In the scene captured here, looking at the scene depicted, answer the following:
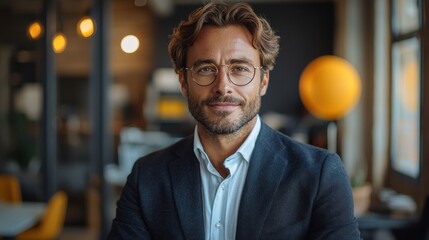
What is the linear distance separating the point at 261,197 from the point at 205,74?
1.16 ft

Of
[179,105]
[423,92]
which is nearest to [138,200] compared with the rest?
[423,92]

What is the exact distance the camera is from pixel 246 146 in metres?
1.44

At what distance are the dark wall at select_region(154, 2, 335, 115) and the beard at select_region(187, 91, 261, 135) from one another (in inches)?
328

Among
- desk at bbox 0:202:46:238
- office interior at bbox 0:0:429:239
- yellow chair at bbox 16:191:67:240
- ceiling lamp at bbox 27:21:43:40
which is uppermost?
ceiling lamp at bbox 27:21:43:40

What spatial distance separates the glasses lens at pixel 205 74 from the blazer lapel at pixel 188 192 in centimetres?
25

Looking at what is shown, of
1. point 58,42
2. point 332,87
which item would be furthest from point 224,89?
point 58,42

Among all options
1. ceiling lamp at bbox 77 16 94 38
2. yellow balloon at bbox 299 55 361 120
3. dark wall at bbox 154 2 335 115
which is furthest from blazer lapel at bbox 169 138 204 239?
dark wall at bbox 154 2 335 115

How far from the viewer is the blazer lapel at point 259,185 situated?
4.42 feet

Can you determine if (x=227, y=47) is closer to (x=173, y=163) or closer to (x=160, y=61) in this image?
(x=173, y=163)

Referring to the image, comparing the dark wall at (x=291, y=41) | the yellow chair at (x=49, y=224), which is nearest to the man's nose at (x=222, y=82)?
the yellow chair at (x=49, y=224)

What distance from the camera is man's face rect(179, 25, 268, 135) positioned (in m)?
1.33

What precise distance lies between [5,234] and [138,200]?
2.84 m

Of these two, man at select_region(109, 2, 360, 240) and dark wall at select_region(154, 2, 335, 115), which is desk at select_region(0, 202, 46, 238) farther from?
dark wall at select_region(154, 2, 335, 115)

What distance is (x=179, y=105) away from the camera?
9680 millimetres
